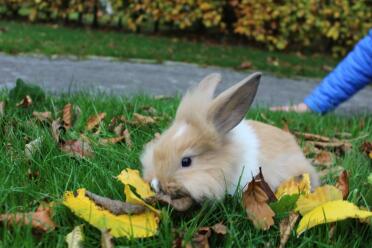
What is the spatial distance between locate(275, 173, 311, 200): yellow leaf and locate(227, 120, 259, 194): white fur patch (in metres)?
0.12

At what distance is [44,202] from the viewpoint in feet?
6.15

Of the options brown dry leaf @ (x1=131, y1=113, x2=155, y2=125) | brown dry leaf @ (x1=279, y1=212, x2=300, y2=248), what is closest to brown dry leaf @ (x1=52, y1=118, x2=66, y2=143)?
brown dry leaf @ (x1=131, y1=113, x2=155, y2=125)

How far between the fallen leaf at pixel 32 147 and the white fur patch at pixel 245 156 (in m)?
0.84

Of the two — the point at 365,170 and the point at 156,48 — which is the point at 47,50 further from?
the point at 365,170

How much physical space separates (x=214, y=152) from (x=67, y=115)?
122 centimetres

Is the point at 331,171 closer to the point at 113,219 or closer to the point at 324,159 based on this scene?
the point at 324,159

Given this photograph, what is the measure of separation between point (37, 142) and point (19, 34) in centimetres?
708

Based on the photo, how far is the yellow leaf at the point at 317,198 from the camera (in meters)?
1.92

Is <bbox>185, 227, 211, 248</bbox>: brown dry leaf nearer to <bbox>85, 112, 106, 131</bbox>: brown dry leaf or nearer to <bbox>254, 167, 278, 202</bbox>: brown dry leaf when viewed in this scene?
<bbox>254, 167, 278, 202</bbox>: brown dry leaf

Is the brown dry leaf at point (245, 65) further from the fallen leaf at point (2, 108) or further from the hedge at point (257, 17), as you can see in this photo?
the fallen leaf at point (2, 108)

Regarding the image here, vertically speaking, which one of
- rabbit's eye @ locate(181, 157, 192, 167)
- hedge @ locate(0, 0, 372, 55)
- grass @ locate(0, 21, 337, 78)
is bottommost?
grass @ locate(0, 21, 337, 78)

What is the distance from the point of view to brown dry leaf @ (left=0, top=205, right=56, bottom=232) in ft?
5.46

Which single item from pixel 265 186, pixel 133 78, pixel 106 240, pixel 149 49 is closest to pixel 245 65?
pixel 149 49

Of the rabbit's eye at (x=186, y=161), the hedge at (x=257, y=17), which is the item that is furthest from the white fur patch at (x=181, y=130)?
the hedge at (x=257, y=17)
